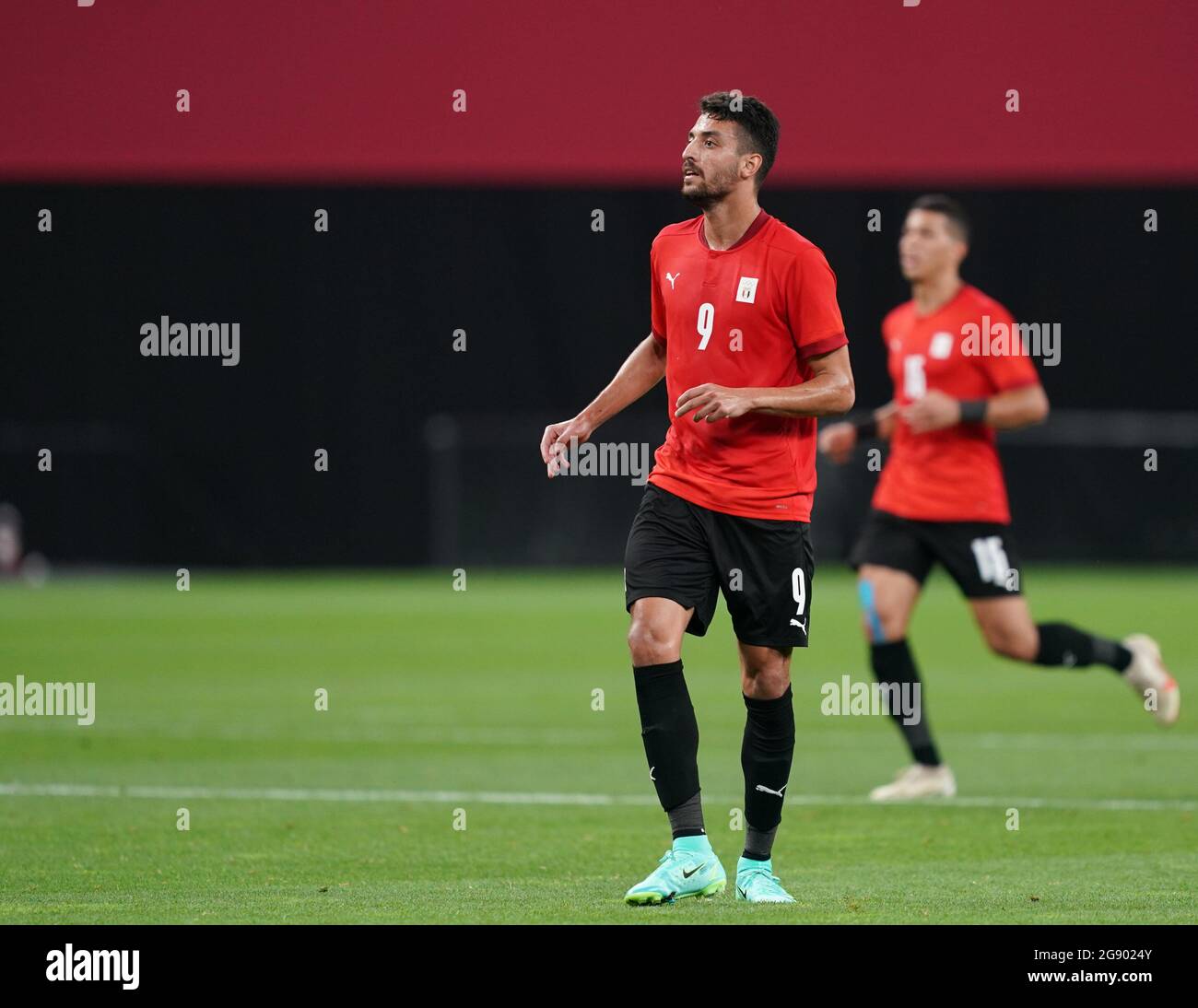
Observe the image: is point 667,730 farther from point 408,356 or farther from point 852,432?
point 408,356

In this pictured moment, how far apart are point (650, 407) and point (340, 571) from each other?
205 inches

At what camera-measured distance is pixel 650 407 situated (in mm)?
30391

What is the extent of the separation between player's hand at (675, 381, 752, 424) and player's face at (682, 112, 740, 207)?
2.53 ft

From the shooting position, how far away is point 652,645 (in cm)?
685

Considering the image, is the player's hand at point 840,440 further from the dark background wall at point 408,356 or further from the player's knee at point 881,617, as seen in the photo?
the dark background wall at point 408,356

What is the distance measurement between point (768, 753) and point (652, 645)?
2.14ft

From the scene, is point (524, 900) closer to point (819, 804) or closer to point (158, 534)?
point (819, 804)

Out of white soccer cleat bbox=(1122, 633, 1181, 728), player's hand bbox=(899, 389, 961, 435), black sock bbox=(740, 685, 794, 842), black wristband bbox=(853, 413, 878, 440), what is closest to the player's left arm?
black sock bbox=(740, 685, 794, 842)

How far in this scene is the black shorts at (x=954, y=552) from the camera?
10430 mm

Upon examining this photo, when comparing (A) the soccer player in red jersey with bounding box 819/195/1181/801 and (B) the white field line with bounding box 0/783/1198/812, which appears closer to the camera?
(B) the white field line with bounding box 0/783/1198/812

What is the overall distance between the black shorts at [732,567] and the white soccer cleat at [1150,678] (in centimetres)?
439

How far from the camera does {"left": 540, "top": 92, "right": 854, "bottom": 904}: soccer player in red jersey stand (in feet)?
22.5

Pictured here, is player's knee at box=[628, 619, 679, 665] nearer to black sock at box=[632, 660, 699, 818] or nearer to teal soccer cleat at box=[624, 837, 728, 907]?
black sock at box=[632, 660, 699, 818]

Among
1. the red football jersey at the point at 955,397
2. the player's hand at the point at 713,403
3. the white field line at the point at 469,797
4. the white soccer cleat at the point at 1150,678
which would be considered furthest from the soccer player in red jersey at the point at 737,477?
the white soccer cleat at the point at 1150,678
